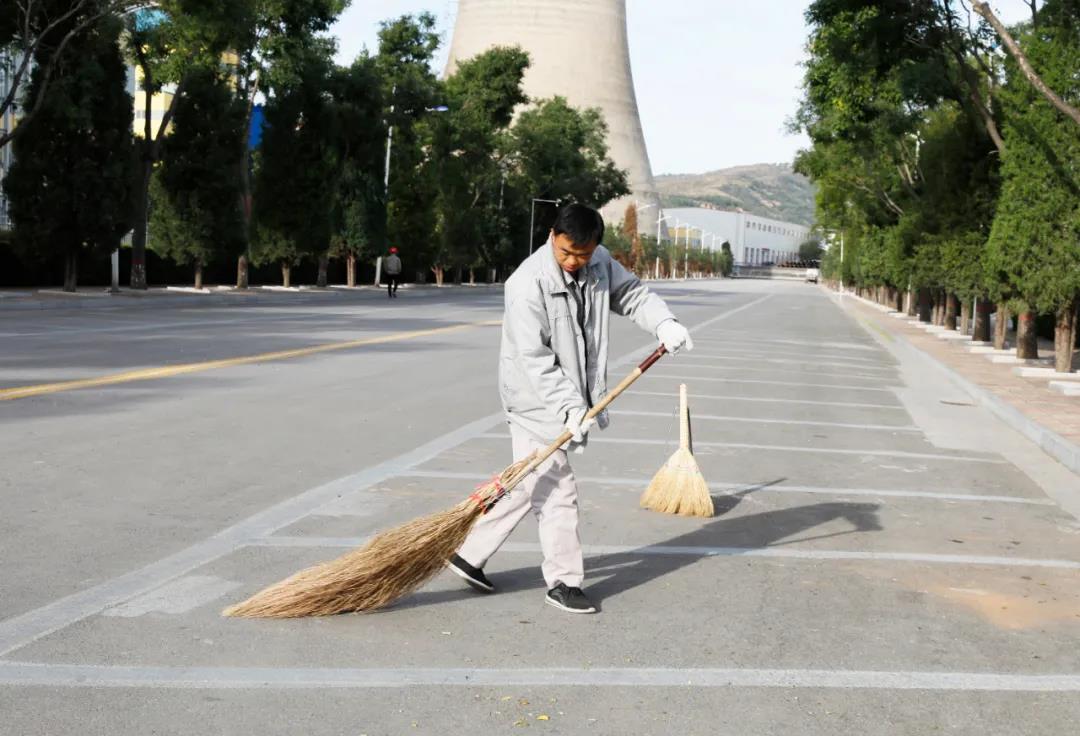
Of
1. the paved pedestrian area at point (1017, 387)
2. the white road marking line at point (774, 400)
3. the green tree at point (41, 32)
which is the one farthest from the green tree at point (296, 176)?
the white road marking line at point (774, 400)

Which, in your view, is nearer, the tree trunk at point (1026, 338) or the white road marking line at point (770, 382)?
the white road marking line at point (770, 382)

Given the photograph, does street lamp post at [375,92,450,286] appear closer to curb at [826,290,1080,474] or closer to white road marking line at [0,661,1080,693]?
curb at [826,290,1080,474]

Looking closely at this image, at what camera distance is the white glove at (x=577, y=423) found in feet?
19.7

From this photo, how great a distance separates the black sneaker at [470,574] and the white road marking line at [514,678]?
3.84 feet

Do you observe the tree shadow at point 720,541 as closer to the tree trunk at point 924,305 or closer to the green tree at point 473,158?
the tree trunk at point 924,305

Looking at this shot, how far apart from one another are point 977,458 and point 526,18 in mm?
117675

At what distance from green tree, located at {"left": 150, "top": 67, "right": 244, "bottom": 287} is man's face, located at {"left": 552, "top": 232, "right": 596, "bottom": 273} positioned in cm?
3733

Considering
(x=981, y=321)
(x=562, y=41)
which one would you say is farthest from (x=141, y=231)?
(x=562, y=41)

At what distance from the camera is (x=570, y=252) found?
6133mm

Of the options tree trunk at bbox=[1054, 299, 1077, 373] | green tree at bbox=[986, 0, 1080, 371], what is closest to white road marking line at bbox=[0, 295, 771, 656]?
green tree at bbox=[986, 0, 1080, 371]

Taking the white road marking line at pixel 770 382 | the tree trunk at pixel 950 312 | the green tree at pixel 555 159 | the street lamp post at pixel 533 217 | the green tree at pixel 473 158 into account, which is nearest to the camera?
the white road marking line at pixel 770 382

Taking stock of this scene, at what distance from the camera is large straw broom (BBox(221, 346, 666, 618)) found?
229 inches

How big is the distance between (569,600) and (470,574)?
0.51m

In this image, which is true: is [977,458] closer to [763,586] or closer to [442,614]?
[763,586]
